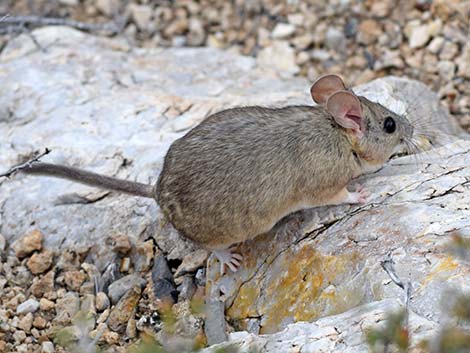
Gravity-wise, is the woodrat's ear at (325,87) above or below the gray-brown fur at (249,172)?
above

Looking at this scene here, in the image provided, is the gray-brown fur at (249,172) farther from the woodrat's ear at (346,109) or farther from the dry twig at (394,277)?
the dry twig at (394,277)

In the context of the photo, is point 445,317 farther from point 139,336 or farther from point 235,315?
point 139,336

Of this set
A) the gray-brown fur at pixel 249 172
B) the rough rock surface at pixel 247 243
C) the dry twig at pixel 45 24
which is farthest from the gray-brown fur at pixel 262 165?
the dry twig at pixel 45 24

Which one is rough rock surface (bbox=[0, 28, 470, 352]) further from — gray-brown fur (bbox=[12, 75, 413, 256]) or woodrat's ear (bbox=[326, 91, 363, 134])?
woodrat's ear (bbox=[326, 91, 363, 134])

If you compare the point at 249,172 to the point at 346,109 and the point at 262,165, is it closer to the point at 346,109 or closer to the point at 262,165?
the point at 262,165

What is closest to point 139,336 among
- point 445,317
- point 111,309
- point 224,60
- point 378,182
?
point 111,309
